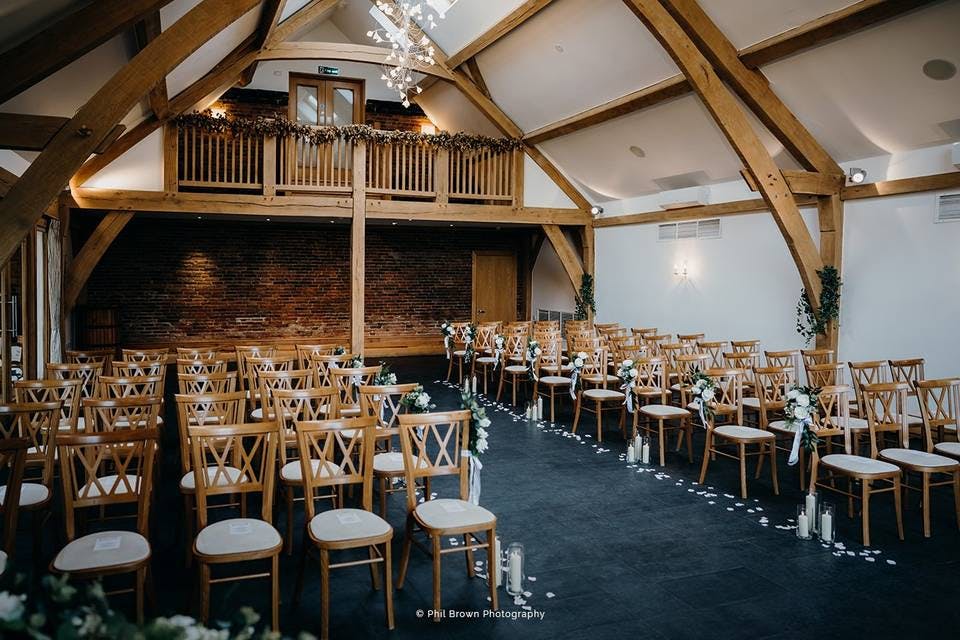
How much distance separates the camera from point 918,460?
5285mm

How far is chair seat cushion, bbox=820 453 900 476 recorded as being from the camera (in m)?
5.04

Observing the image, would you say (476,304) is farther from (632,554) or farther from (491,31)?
(632,554)

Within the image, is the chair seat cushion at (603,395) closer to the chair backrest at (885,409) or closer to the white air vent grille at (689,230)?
the chair backrest at (885,409)

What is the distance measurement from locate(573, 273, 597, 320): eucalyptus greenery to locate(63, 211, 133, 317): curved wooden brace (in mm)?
8170

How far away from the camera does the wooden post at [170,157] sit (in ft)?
34.7

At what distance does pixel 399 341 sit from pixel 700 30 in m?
9.92

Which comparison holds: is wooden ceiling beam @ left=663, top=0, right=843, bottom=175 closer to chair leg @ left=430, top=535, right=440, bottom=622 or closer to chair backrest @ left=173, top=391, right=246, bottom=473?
chair backrest @ left=173, top=391, right=246, bottom=473

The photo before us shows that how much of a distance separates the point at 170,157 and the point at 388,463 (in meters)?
7.83

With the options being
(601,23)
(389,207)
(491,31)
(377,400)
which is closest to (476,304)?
(389,207)

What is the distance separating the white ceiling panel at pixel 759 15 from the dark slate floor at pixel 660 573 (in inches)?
186

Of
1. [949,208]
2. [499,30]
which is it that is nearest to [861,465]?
[949,208]

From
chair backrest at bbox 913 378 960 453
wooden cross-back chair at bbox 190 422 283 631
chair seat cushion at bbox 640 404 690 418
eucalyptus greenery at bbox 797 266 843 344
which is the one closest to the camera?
wooden cross-back chair at bbox 190 422 283 631

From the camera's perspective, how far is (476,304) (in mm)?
16688

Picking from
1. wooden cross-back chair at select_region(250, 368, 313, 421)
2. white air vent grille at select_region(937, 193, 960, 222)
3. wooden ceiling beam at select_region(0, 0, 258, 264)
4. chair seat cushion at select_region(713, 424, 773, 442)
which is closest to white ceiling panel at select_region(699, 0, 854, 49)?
white air vent grille at select_region(937, 193, 960, 222)
